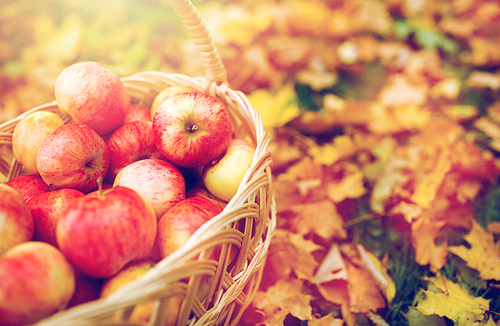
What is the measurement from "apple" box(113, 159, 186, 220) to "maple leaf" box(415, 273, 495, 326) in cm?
87

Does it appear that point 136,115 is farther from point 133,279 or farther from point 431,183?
point 431,183

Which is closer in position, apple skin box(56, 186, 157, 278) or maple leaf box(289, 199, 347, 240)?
apple skin box(56, 186, 157, 278)

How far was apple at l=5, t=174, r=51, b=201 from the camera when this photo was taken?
3.20ft

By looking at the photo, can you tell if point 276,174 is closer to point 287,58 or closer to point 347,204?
point 347,204

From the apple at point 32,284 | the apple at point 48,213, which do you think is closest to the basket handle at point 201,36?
the apple at point 48,213

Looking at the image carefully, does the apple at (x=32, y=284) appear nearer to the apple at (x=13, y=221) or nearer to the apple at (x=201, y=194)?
the apple at (x=13, y=221)

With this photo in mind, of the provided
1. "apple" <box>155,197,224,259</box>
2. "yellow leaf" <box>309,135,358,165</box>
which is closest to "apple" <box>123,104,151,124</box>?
"apple" <box>155,197,224,259</box>

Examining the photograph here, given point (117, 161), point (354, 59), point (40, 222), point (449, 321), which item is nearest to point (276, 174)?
point (117, 161)

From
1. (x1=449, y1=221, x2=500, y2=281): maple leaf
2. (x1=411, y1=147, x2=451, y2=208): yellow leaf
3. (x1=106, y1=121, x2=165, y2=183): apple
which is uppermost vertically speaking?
(x1=106, y1=121, x2=165, y2=183): apple

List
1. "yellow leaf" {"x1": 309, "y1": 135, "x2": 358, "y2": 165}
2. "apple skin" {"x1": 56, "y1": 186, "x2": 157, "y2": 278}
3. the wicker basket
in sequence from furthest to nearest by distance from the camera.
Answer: "yellow leaf" {"x1": 309, "y1": 135, "x2": 358, "y2": 165} → "apple skin" {"x1": 56, "y1": 186, "x2": 157, "y2": 278} → the wicker basket

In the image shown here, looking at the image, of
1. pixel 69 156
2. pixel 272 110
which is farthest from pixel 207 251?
pixel 272 110

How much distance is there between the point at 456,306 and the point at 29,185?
1.45 m

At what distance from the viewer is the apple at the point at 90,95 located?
1.02 meters

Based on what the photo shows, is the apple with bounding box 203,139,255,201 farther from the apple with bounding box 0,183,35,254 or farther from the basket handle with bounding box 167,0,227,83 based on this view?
the apple with bounding box 0,183,35,254
